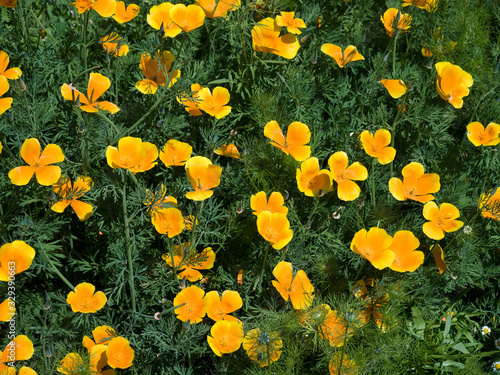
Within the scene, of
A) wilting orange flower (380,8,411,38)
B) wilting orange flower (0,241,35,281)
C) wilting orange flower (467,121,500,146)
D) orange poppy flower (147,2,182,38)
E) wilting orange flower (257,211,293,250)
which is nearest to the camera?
wilting orange flower (0,241,35,281)

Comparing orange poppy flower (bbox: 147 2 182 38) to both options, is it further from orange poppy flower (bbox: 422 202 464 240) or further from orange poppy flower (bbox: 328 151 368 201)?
orange poppy flower (bbox: 422 202 464 240)

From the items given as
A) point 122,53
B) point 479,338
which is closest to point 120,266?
point 122,53

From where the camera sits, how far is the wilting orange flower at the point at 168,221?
2.07 meters

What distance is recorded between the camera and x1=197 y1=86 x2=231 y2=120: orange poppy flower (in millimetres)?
2418

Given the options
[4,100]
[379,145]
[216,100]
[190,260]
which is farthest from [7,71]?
[379,145]

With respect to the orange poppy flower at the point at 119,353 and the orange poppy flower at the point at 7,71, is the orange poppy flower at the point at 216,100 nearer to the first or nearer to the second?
the orange poppy flower at the point at 7,71

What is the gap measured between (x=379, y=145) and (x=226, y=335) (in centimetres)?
112

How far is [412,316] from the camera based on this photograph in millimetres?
2490

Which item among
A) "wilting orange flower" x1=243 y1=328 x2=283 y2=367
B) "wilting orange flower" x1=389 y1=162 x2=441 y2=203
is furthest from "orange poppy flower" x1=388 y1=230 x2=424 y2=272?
"wilting orange flower" x1=243 y1=328 x2=283 y2=367

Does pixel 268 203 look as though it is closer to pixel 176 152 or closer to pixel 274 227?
pixel 274 227

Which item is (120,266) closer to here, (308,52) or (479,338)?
(308,52)

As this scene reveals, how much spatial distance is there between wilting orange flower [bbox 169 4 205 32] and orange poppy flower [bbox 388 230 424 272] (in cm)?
129

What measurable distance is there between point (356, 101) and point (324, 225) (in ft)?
2.87

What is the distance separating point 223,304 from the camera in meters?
2.14
